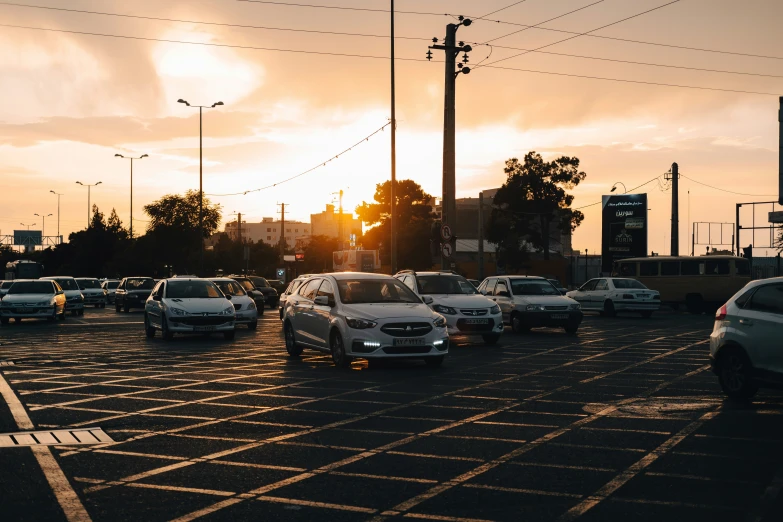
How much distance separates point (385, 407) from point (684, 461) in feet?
13.8

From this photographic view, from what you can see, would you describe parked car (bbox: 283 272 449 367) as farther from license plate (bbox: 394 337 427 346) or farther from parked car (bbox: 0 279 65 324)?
parked car (bbox: 0 279 65 324)

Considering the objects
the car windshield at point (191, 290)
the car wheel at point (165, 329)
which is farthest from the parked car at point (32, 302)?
the car wheel at point (165, 329)

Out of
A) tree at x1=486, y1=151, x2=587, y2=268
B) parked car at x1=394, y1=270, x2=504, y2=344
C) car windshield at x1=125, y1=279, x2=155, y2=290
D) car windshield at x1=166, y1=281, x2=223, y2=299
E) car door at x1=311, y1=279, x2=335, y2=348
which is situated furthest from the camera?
tree at x1=486, y1=151, x2=587, y2=268

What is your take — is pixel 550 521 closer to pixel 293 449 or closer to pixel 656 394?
pixel 293 449

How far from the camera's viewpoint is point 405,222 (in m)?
101

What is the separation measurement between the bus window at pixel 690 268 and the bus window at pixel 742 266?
5.18ft

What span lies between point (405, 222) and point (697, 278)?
62.3m

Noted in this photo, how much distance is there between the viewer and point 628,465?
7520 millimetres

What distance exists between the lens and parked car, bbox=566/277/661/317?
119 feet

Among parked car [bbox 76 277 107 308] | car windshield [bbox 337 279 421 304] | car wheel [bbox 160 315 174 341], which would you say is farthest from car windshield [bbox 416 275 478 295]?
parked car [bbox 76 277 107 308]

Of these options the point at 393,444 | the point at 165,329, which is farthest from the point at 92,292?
the point at 393,444

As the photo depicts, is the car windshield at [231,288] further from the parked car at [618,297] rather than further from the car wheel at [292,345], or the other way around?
the parked car at [618,297]

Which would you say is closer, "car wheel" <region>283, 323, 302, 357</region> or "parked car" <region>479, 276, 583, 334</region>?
"car wheel" <region>283, 323, 302, 357</region>

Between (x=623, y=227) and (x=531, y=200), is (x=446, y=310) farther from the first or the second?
(x=531, y=200)
